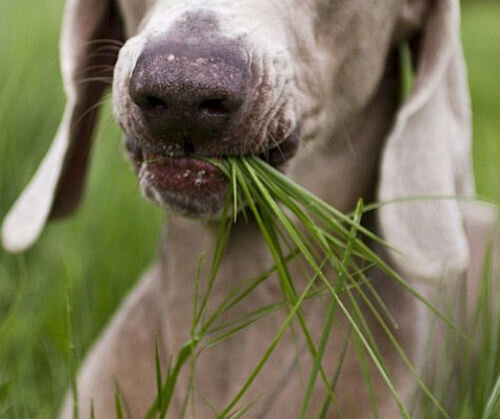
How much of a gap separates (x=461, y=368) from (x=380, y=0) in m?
0.72

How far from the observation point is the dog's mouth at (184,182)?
6.49 feet

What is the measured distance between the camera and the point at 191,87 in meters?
1.83

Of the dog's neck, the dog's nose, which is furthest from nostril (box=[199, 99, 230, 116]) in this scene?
the dog's neck

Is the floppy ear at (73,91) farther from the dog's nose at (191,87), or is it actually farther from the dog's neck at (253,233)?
the dog's nose at (191,87)

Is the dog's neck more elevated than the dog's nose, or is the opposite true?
the dog's nose

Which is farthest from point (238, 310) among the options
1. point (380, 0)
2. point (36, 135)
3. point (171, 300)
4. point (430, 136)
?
point (36, 135)

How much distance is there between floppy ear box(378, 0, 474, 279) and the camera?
7.54 ft

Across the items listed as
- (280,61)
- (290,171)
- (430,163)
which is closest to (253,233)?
(290,171)

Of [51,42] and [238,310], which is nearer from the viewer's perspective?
[238,310]

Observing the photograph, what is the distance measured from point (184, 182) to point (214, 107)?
165 mm

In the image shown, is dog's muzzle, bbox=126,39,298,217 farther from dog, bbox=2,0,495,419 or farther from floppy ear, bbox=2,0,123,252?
floppy ear, bbox=2,0,123,252

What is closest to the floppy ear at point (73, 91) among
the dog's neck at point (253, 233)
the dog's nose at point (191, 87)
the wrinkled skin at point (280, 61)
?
the wrinkled skin at point (280, 61)

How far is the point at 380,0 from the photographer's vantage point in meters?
2.33

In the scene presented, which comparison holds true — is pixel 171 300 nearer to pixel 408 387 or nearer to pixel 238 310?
pixel 238 310
